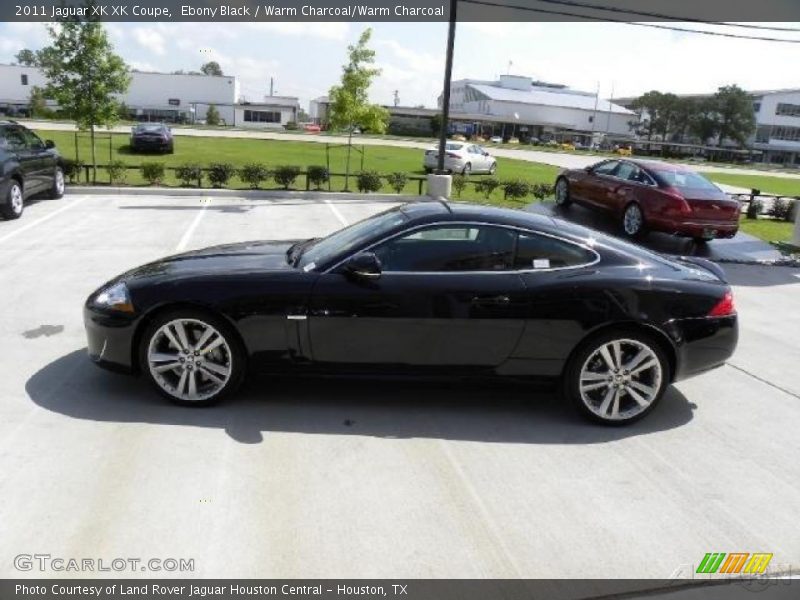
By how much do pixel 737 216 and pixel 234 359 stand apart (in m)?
10.1

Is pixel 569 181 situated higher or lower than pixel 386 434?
higher

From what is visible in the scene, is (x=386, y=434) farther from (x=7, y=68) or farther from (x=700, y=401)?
(x=7, y=68)

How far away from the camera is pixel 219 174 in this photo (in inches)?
627

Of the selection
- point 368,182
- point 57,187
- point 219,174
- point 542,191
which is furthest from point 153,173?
point 542,191

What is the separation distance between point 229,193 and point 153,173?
2067 mm

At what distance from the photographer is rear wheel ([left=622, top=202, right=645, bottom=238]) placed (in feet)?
39.2

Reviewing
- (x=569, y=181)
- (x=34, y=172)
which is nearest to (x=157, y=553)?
(x=34, y=172)

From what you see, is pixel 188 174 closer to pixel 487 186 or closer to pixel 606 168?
pixel 487 186

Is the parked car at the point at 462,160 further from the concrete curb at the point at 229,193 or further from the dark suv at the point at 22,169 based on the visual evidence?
the dark suv at the point at 22,169

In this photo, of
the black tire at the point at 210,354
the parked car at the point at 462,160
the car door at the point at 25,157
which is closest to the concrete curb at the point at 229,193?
the car door at the point at 25,157

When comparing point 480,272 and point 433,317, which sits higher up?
point 480,272

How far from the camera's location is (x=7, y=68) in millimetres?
78562

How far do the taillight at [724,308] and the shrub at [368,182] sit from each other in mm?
12438

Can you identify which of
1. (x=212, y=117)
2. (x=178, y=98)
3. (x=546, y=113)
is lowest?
(x=212, y=117)
